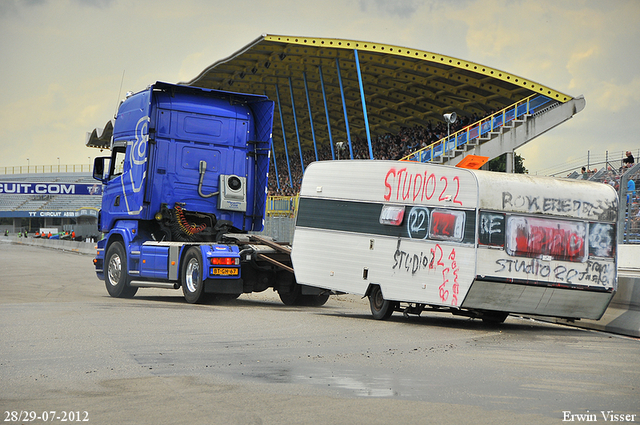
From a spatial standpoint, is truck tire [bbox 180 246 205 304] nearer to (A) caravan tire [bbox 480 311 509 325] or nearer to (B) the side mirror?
(B) the side mirror

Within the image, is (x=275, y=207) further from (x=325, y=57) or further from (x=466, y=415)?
(x=466, y=415)

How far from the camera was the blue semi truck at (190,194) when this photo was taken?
16516 mm

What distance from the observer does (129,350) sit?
9.40 metres

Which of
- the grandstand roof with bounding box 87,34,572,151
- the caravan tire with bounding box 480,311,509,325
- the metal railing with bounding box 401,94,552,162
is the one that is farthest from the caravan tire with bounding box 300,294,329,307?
the grandstand roof with bounding box 87,34,572,151

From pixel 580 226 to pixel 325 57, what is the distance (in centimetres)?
2893

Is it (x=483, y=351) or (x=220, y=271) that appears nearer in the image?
(x=483, y=351)

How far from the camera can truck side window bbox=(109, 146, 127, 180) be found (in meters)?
17.9

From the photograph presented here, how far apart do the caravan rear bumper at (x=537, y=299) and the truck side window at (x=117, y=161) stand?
8752mm

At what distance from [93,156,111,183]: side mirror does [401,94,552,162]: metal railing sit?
714 inches

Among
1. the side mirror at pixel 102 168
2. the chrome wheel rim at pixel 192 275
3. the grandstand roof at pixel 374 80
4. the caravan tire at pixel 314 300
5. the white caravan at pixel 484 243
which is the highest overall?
the grandstand roof at pixel 374 80

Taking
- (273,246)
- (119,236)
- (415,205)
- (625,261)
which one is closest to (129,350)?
(415,205)

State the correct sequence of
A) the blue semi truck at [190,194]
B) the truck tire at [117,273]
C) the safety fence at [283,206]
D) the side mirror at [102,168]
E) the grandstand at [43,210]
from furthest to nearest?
the grandstand at [43,210]
the safety fence at [283,206]
the side mirror at [102,168]
the truck tire at [117,273]
the blue semi truck at [190,194]

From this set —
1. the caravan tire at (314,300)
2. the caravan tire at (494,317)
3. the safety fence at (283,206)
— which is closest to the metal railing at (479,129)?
the safety fence at (283,206)

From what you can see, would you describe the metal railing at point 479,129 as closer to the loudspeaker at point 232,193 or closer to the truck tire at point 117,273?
the loudspeaker at point 232,193
